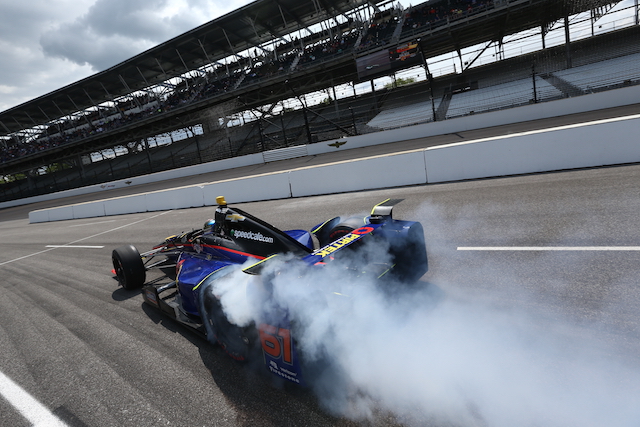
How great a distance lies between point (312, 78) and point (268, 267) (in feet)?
89.6

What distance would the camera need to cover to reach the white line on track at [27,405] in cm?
248

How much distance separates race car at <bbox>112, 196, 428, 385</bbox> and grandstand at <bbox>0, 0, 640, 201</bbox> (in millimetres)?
16262

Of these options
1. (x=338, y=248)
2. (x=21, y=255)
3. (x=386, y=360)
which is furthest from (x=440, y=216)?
(x=21, y=255)

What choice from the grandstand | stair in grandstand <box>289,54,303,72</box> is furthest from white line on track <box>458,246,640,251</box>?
stair in grandstand <box>289,54,303,72</box>

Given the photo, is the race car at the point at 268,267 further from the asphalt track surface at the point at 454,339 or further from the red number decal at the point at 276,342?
the asphalt track surface at the point at 454,339

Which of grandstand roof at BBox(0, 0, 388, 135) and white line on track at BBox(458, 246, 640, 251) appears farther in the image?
grandstand roof at BBox(0, 0, 388, 135)

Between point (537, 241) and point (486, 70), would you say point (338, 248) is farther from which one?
point (486, 70)

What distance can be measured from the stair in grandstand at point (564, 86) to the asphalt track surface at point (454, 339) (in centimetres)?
1660

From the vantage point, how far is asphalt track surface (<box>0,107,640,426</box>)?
203cm

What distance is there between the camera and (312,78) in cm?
2738

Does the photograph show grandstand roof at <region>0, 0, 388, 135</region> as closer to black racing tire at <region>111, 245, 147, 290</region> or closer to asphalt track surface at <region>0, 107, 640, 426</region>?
black racing tire at <region>111, 245, 147, 290</region>

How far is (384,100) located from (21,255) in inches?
923

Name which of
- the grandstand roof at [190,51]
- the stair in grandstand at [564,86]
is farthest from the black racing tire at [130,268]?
the grandstand roof at [190,51]

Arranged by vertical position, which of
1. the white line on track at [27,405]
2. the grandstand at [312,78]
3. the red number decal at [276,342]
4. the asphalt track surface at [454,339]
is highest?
the grandstand at [312,78]
